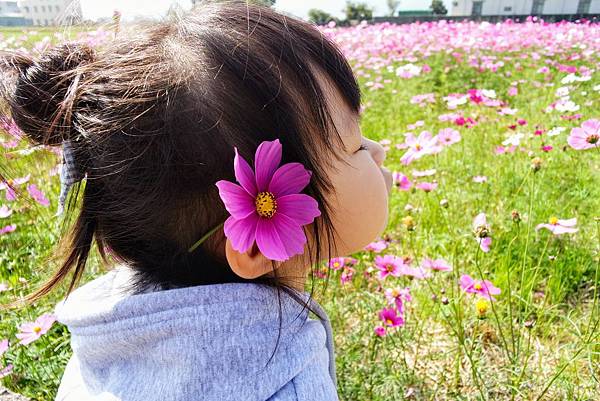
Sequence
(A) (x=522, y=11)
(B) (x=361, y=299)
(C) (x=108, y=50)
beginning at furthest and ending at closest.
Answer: (A) (x=522, y=11) → (B) (x=361, y=299) → (C) (x=108, y=50)

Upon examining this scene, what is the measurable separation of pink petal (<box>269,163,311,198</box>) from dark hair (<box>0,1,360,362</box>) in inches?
2.1

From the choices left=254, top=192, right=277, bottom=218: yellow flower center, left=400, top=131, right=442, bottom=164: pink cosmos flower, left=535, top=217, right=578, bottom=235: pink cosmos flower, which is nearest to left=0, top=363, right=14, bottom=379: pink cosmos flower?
left=254, top=192, right=277, bottom=218: yellow flower center

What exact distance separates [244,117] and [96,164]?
214 millimetres

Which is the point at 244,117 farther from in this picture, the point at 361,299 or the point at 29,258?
the point at 29,258

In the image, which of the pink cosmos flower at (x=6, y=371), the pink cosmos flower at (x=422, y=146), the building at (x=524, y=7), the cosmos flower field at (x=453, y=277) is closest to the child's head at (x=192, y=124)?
the cosmos flower field at (x=453, y=277)

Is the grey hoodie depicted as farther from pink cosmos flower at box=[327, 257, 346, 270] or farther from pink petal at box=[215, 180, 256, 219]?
pink cosmos flower at box=[327, 257, 346, 270]

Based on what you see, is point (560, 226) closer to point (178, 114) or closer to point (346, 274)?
point (346, 274)

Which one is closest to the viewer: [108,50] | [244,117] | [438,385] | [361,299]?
[244,117]

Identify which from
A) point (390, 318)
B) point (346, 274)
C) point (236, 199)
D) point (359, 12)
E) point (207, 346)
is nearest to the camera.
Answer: point (236, 199)

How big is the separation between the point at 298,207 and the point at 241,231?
76 millimetres

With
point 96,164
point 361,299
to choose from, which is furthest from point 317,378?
point 361,299

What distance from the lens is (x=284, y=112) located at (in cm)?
65

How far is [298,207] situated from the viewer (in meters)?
0.62

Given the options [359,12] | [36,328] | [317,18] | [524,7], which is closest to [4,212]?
[36,328]
